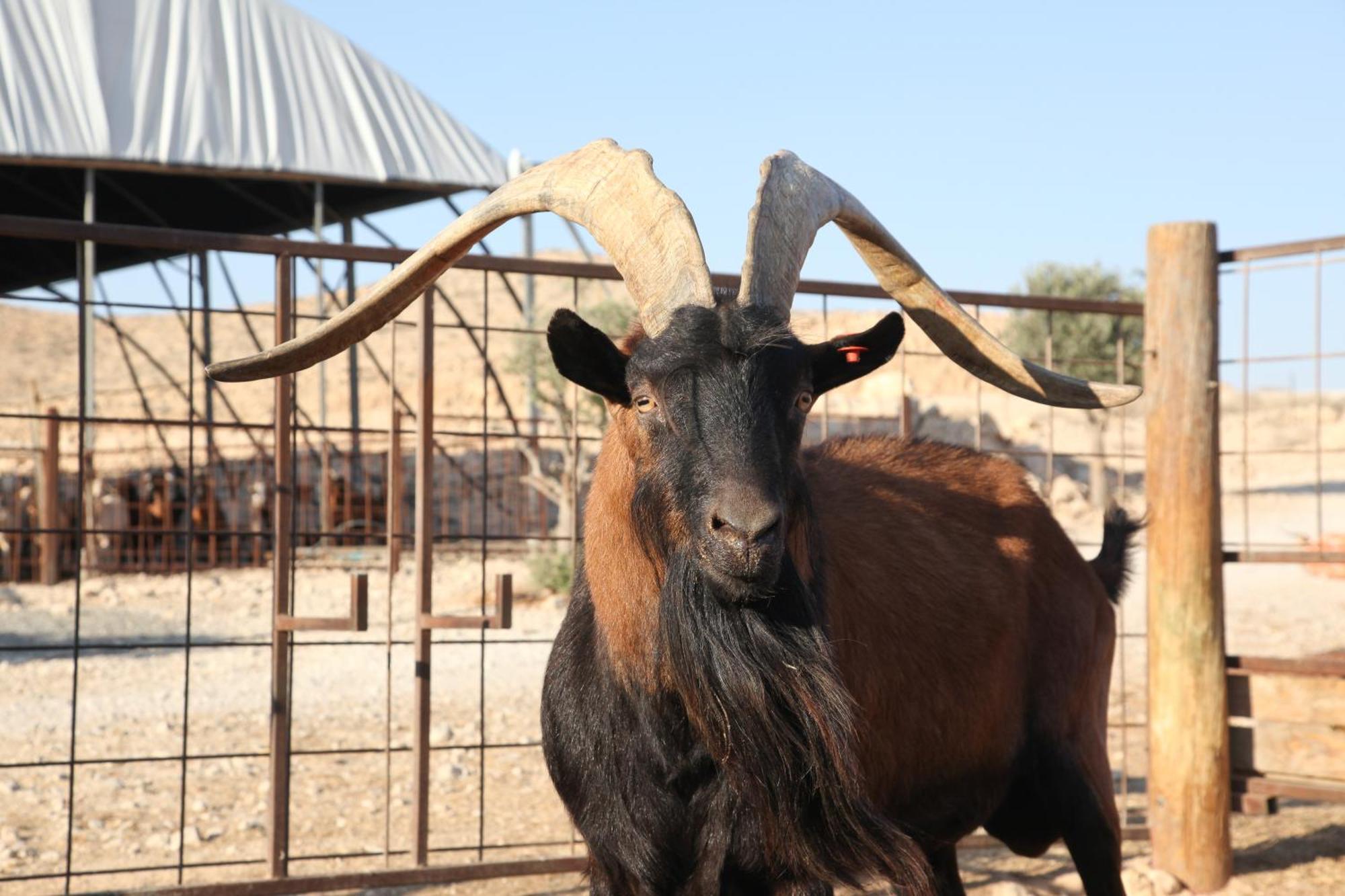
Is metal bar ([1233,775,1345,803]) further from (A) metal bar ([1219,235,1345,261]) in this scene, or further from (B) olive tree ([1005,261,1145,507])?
(B) olive tree ([1005,261,1145,507])

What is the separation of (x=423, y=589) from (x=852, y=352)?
281cm

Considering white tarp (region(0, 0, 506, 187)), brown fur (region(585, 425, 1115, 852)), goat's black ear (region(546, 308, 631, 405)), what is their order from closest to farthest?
goat's black ear (region(546, 308, 631, 405))
brown fur (region(585, 425, 1115, 852))
white tarp (region(0, 0, 506, 187))

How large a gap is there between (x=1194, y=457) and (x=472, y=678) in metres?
8.09

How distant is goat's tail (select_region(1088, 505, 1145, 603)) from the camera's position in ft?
19.3

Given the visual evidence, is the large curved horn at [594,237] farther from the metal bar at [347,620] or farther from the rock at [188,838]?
the rock at [188,838]

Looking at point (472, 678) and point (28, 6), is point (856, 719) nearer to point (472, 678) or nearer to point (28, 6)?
point (472, 678)

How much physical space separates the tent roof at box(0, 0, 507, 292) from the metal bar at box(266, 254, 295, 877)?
49.3ft

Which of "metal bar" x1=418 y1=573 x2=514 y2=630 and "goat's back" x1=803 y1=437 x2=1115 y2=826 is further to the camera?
A: "metal bar" x1=418 y1=573 x2=514 y2=630

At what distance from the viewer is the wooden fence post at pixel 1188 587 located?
6.37 m

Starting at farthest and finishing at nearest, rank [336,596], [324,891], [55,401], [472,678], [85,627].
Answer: [55,401] → [336,596] → [85,627] → [472,678] → [324,891]

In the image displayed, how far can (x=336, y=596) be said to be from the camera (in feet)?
54.9

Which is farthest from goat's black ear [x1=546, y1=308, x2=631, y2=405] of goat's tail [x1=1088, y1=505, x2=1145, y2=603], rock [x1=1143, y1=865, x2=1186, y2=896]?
rock [x1=1143, y1=865, x2=1186, y2=896]

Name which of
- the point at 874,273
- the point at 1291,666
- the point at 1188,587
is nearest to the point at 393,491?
the point at 874,273

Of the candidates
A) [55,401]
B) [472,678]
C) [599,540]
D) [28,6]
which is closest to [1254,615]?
[472,678]
